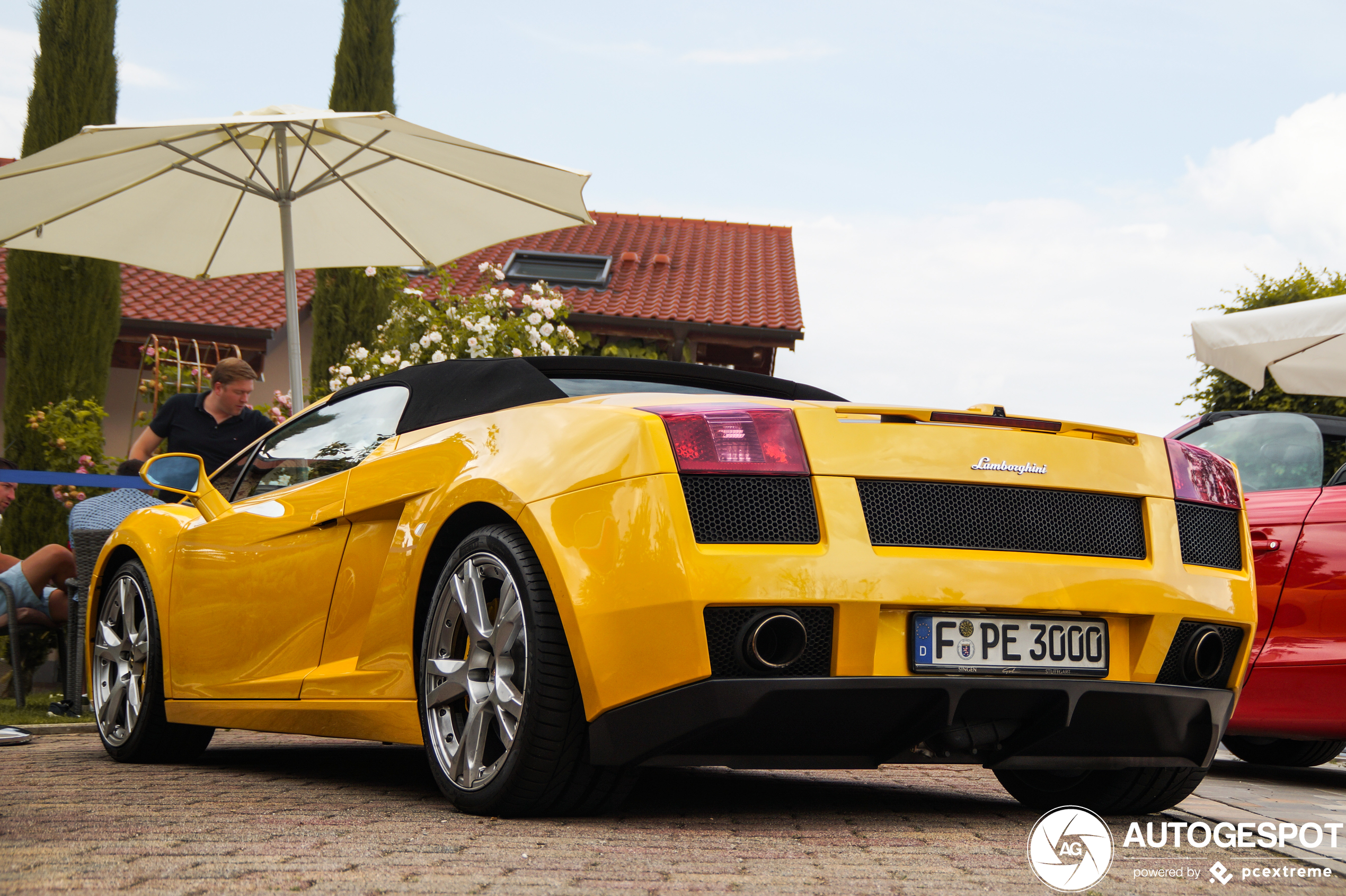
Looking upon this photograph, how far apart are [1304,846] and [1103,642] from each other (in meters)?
0.89

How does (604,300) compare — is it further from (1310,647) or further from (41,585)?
(1310,647)

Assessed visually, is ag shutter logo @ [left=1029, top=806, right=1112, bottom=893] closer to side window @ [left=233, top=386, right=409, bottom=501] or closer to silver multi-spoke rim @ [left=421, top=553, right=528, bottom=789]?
silver multi-spoke rim @ [left=421, top=553, right=528, bottom=789]

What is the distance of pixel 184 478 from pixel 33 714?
2.65 meters

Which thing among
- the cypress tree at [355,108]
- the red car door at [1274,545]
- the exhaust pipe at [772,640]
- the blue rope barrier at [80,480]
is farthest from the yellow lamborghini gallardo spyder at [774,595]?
the cypress tree at [355,108]

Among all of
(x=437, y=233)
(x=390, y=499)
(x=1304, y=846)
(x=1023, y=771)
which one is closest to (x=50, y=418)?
(x=437, y=233)

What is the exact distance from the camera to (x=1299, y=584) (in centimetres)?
516

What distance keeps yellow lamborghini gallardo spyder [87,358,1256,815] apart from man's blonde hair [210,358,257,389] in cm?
386

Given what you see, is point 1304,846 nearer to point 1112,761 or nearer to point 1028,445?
point 1112,761

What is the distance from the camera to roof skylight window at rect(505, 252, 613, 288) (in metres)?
20.8

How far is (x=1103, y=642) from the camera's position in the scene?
3.25 m

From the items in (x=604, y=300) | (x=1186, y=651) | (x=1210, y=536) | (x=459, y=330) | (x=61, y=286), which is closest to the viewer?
(x=1186, y=651)

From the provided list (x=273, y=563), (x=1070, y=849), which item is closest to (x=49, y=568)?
(x=273, y=563)

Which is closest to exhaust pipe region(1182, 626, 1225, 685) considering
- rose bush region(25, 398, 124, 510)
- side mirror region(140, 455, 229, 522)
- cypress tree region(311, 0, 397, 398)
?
side mirror region(140, 455, 229, 522)

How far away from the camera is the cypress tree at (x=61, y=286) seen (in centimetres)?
1527
